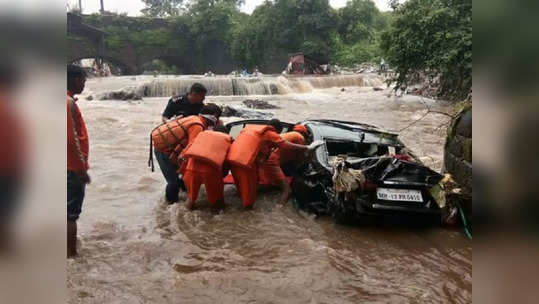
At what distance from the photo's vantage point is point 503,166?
2.94 ft

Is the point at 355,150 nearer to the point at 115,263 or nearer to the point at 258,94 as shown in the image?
the point at 115,263

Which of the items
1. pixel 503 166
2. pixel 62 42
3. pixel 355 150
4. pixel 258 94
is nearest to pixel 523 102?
pixel 503 166

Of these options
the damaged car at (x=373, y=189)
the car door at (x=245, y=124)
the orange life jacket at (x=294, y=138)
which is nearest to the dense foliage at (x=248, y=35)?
the car door at (x=245, y=124)

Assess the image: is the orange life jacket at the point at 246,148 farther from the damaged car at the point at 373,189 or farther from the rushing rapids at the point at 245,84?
the rushing rapids at the point at 245,84

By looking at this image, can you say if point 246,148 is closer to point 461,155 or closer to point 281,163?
point 281,163

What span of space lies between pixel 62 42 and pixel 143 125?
14783mm

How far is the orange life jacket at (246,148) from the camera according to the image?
17.2 ft

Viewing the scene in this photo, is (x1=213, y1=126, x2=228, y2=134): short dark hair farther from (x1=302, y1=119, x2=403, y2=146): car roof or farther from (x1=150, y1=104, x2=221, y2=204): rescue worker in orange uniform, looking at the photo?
(x1=302, y1=119, x2=403, y2=146): car roof

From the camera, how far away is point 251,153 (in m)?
5.28

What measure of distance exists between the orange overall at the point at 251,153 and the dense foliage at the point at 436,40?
868 centimetres

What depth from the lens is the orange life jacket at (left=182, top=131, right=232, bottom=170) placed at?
5113 millimetres

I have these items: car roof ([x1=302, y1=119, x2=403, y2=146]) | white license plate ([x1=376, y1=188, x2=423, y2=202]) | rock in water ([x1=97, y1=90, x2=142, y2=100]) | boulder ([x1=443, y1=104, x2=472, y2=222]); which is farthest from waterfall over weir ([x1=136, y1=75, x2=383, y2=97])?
white license plate ([x1=376, y1=188, x2=423, y2=202])

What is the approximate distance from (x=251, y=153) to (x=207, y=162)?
55 centimetres

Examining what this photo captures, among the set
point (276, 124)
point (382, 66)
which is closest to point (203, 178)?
point (276, 124)
